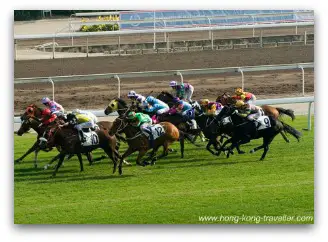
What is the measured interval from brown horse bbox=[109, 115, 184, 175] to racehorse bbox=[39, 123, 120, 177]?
0.16 m

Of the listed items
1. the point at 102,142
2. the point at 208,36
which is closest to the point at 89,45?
the point at 208,36

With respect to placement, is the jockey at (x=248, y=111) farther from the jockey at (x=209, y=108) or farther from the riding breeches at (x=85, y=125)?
the riding breeches at (x=85, y=125)

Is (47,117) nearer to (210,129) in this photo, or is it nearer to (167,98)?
(167,98)

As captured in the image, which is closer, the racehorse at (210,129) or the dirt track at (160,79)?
the racehorse at (210,129)

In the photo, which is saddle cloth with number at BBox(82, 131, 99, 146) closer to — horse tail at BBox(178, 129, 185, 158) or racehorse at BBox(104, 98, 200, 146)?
racehorse at BBox(104, 98, 200, 146)

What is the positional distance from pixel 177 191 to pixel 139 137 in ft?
5.03

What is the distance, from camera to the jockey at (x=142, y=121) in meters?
14.9

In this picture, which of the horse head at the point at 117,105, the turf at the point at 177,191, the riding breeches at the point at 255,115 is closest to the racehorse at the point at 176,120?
the horse head at the point at 117,105

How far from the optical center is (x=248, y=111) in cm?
1581

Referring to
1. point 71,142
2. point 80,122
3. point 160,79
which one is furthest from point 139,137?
point 160,79

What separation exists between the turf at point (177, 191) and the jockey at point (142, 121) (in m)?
0.51

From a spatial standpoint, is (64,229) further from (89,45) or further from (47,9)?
(89,45)

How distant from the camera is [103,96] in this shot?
20.8m

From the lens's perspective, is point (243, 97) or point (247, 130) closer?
point (247, 130)
